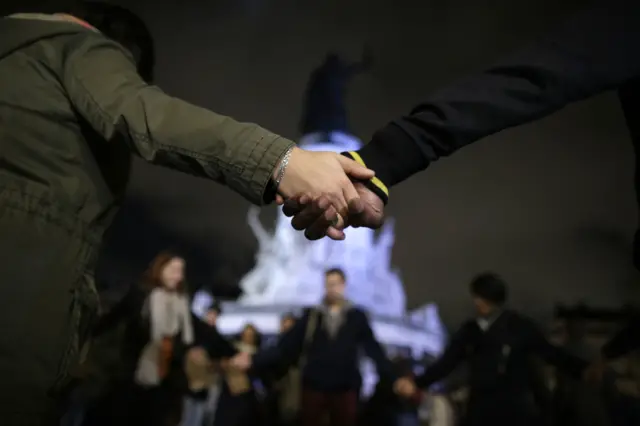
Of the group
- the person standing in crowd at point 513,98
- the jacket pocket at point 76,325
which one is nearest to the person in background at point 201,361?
the jacket pocket at point 76,325

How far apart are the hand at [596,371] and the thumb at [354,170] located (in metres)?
3.26

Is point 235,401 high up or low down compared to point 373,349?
down

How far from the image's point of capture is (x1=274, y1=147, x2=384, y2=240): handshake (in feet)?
6.23

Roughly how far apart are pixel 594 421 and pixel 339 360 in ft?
8.55

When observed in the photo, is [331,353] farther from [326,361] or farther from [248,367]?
[248,367]

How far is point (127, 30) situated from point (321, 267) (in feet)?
106

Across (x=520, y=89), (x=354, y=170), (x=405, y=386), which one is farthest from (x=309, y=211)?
(x=405, y=386)

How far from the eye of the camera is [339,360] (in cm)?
491

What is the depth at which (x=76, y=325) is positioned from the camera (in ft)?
6.54

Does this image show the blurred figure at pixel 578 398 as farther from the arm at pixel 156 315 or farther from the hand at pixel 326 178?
the hand at pixel 326 178

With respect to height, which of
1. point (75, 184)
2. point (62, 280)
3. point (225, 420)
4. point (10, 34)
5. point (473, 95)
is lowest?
point (225, 420)

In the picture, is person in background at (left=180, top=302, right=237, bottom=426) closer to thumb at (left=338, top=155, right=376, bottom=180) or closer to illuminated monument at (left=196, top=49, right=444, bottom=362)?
thumb at (left=338, top=155, right=376, bottom=180)

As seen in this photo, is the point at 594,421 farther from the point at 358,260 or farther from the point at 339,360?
the point at 358,260

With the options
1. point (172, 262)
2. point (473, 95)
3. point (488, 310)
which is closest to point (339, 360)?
point (488, 310)
